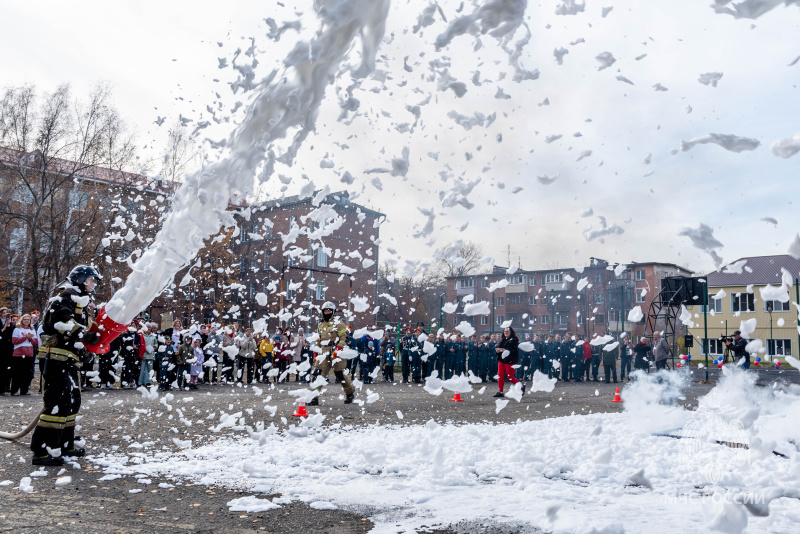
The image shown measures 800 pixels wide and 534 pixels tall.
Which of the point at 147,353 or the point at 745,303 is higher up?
the point at 745,303

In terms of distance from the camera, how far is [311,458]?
251 inches

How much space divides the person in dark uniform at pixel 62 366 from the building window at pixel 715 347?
64.4 ft

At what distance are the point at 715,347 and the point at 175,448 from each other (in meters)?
21.0

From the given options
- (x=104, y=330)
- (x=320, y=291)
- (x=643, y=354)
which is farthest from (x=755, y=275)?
(x=104, y=330)

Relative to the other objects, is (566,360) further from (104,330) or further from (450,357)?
(104,330)

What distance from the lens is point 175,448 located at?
7.06 m

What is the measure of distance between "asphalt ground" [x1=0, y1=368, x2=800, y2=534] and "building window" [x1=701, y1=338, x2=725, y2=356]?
20.7ft

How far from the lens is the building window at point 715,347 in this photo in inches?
829

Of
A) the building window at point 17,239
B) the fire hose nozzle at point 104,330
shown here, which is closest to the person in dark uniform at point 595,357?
the fire hose nozzle at point 104,330

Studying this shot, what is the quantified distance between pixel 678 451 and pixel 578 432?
1516 millimetres

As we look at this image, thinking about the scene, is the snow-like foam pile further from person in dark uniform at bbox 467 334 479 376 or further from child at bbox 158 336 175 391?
person in dark uniform at bbox 467 334 479 376

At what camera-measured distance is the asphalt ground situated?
4297 mm

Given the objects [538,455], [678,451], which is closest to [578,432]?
[678,451]

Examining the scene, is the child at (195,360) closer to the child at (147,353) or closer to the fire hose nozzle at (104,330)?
the child at (147,353)
